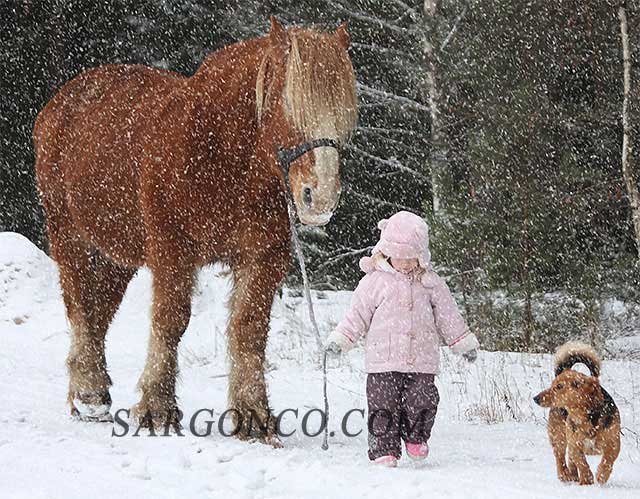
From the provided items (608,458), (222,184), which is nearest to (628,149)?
(222,184)

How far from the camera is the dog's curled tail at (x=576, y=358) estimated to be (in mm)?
4641

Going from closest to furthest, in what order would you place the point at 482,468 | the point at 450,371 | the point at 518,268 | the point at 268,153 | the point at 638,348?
the point at 482,468 → the point at 268,153 → the point at 450,371 → the point at 518,268 → the point at 638,348

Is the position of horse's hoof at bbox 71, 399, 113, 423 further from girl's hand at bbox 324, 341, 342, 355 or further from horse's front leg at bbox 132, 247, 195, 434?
girl's hand at bbox 324, 341, 342, 355

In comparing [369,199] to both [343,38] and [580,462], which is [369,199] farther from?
[580,462]

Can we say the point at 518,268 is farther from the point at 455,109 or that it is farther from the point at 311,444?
the point at 311,444

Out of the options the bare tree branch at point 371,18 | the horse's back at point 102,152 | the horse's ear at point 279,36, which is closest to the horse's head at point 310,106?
the horse's ear at point 279,36

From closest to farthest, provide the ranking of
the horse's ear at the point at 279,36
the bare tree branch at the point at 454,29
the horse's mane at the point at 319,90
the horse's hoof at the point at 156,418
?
the horse's mane at the point at 319,90
the horse's ear at the point at 279,36
the horse's hoof at the point at 156,418
the bare tree branch at the point at 454,29

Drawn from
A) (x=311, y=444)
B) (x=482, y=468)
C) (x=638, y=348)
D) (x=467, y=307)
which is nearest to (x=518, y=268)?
(x=467, y=307)

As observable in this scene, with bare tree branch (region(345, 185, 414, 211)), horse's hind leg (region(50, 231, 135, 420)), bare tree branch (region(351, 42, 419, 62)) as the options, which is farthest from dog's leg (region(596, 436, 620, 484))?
bare tree branch (region(345, 185, 414, 211))

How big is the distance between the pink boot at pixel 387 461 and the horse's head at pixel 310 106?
1.28 metres

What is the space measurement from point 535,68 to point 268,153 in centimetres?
738

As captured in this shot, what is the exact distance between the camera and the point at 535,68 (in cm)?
1212

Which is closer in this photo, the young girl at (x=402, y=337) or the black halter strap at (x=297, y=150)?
the young girl at (x=402, y=337)

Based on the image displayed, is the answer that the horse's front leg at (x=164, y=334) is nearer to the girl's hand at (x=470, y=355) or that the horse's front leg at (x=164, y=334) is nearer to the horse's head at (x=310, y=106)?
the horse's head at (x=310, y=106)
